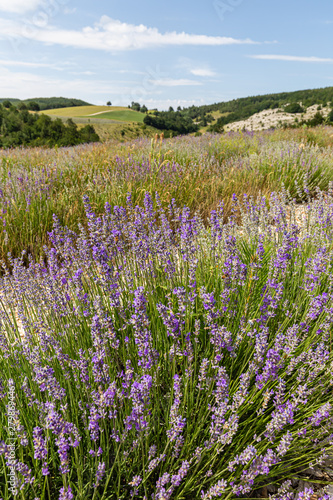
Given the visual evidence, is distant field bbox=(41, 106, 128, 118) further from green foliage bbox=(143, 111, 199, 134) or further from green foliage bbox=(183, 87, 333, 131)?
green foliage bbox=(183, 87, 333, 131)

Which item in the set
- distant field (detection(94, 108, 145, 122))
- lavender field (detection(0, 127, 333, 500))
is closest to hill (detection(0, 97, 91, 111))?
distant field (detection(94, 108, 145, 122))

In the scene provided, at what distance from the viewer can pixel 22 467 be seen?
1.04 m

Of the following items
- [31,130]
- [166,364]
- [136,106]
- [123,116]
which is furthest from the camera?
[136,106]

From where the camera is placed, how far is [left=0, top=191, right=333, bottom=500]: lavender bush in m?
1.27

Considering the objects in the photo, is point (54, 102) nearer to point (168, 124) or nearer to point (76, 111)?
point (76, 111)

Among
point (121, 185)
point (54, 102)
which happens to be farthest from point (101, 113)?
point (121, 185)

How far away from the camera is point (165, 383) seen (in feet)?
6.27

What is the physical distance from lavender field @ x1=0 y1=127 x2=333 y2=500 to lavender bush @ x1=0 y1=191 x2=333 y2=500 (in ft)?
Result: 0.04

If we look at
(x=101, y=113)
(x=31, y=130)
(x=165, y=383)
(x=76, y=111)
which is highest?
(x=76, y=111)

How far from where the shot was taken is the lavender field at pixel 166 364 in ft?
4.24

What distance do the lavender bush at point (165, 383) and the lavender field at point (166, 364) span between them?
13mm

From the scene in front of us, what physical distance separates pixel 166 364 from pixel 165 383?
0.51 ft

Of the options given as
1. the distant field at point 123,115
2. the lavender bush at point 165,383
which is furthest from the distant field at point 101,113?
the lavender bush at point 165,383

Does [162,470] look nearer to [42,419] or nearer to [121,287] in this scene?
[42,419]
